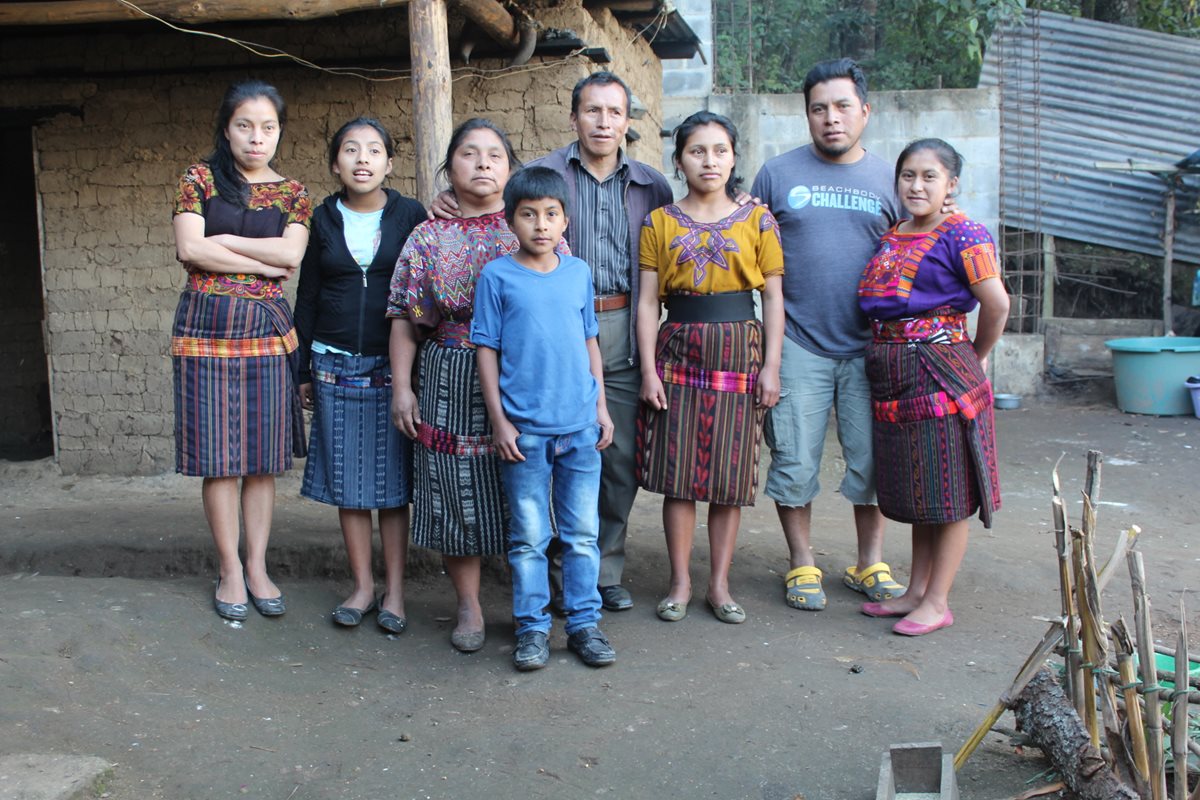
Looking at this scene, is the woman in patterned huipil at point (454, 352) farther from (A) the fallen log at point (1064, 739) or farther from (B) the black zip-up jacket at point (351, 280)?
(A) the fallen log at point (1064, 739)

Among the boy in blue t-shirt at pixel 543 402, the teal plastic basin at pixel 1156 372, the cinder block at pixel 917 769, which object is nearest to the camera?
the cinder block at pixel 917 769

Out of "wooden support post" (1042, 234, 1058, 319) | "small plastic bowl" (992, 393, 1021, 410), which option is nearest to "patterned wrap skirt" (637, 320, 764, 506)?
"small plastic bowl" (992, 393, 1021, 410)

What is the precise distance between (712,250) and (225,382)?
65.9 inches

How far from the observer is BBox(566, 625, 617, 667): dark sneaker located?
11.5 ft

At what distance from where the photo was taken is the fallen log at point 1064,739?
7.88 feet

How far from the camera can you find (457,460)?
11.6 ft

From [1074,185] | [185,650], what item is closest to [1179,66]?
[1074,185]

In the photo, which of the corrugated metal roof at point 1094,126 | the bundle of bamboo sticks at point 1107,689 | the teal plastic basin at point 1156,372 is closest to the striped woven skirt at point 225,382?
the bundle of bamboo sticks at point 1107,689

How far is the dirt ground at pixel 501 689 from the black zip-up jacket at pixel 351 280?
3.31 ft

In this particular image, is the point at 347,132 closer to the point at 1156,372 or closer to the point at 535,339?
the point at 535,339

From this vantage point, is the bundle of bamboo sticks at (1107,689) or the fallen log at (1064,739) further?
the fallen log at (1064,739)

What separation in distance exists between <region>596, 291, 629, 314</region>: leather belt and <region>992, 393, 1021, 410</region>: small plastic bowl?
648 centimetres

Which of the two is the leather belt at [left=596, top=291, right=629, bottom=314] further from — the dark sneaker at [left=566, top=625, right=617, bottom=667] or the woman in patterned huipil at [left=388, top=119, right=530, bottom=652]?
the dark sneaker at [left=566, top=625, right=617, bottom=667]

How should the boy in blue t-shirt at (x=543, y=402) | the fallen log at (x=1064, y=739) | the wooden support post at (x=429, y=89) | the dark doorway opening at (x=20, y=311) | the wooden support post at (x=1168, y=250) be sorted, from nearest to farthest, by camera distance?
the fallen log at (x=1064, y=739) < the boy in blue t-shirt at (x=543, y=402) < the wooden support post at (x=429, y=89) < the dark doorway opening at (x=20, y=311) < the wooden support post at (x=1168, y=250)
